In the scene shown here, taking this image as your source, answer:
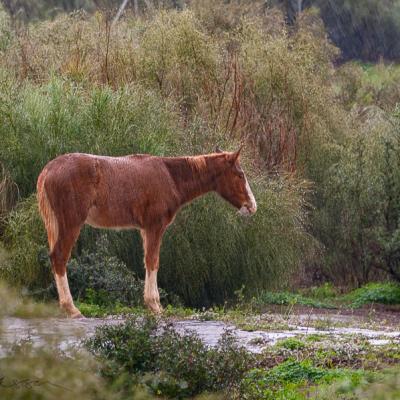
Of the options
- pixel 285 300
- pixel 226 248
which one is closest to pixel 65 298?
pixel 226 248

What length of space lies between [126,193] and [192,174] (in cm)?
107

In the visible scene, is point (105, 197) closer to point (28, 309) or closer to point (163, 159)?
point (163, 159)

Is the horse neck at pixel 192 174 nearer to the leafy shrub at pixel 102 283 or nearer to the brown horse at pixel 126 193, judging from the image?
the brown horse at pixel 126 193

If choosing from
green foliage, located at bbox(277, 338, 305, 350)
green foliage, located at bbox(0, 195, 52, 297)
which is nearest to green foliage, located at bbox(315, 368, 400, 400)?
green foliage, located at bbox(277, 338, 305, 350)

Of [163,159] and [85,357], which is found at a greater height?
[85,357]

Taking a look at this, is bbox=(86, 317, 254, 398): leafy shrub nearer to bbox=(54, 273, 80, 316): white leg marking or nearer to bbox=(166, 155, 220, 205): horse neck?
bbox=(54, 273, 80, 316): white leg marking

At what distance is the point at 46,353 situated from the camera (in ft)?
12.9

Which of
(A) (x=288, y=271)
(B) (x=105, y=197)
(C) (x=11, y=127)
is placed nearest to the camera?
(B) (x=105, y=197)

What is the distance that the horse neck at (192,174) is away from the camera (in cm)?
1435

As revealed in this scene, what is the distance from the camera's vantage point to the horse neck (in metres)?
14.4

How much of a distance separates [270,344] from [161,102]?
9255mm

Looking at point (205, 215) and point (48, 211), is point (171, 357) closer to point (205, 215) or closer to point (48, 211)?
point (48, 211)

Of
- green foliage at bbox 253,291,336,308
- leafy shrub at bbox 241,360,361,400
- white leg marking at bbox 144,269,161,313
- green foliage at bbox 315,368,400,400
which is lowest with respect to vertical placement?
green foliage at bbox 253,291,336,308

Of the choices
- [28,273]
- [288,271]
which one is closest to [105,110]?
[28,273]
